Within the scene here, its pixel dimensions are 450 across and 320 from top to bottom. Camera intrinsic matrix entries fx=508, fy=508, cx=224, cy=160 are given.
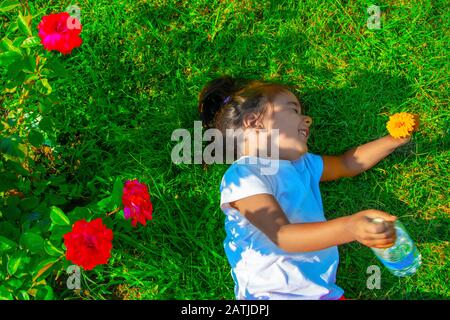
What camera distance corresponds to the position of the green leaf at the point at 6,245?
72.9 inches

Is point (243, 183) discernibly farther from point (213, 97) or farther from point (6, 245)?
point (6, 245)

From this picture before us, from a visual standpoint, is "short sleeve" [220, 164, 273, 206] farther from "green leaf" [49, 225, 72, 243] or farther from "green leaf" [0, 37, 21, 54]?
"green leaf" [0, 37, 21, 54]

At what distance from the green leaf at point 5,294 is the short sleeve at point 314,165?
55.3 inches

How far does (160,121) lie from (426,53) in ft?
4.85

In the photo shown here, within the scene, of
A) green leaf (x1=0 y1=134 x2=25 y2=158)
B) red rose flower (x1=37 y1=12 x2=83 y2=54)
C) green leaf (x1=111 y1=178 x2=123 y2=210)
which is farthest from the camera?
green leaf (x1=0 y1=134 x2=25 y2=158)

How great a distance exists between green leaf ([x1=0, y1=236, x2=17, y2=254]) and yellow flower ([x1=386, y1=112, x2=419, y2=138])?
5.71ft

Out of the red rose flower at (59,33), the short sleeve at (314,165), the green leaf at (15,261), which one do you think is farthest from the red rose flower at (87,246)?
the short sleeve at (314,165)

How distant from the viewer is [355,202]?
8.69 ft

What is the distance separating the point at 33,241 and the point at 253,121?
42.1 inches

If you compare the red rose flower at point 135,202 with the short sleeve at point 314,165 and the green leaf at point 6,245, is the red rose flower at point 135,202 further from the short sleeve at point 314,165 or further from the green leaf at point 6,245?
the short sleeve at point 314,165

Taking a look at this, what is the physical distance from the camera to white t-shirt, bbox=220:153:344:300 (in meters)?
2.20

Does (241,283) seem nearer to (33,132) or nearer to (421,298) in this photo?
(421,298)

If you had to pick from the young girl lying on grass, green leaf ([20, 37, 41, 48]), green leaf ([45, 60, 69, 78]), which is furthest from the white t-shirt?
green leaf ([20, 37, 41, 48])

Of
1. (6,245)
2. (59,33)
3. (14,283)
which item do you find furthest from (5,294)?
(59,33)
